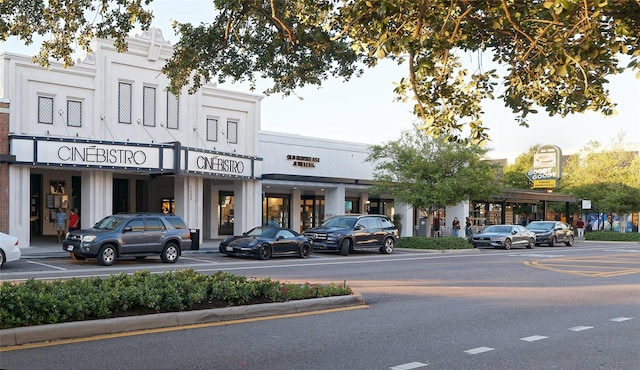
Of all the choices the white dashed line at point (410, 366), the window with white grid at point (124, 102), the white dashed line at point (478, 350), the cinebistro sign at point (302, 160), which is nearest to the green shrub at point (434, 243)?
the cinebistro sign at point (302, 160)

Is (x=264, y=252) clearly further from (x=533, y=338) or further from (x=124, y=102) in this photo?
(x=533, y=338)

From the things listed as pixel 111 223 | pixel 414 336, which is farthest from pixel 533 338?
pixel 111 223

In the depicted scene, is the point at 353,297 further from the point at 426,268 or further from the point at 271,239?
the point at 271,239

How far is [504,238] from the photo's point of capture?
112ft

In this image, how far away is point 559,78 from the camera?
383 inches

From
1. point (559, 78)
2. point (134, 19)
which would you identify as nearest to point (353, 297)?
point (559, 78)

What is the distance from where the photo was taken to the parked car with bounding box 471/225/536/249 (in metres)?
34.2

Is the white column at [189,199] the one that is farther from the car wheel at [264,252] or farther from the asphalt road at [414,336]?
the asphalt road at [414,336]

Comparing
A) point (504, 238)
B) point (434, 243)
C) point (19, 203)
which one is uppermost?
point (19, 203)

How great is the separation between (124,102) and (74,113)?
224 cm

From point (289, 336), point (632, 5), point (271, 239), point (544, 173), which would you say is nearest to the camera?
point (632, 5)

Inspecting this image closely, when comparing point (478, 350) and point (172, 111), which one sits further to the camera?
point (172, 111)

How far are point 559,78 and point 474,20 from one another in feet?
5.21

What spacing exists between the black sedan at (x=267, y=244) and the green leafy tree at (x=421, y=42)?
11533 millimetres
